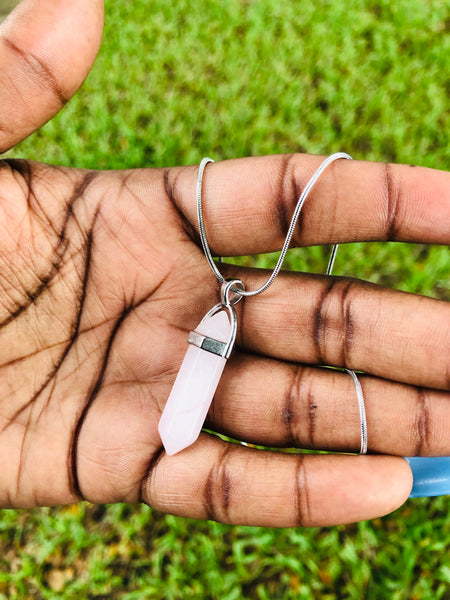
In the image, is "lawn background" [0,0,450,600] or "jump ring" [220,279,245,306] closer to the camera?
"jump ring" [220,279,245,306]

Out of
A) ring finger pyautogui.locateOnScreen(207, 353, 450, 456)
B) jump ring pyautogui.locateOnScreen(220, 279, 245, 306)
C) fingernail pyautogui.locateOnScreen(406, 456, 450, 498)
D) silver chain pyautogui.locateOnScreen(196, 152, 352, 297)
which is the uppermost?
silver chain pyautogui.locateOnScreen(196, 152, 352, 297)

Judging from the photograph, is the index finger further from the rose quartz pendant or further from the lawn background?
the lawn background

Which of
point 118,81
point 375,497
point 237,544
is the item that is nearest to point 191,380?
point 375,497

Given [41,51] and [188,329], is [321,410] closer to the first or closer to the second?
[188,329]

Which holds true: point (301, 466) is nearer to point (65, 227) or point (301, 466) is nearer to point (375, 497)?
point (375, 497)

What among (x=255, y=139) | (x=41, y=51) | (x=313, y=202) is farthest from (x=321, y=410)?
(x=255, y=139)

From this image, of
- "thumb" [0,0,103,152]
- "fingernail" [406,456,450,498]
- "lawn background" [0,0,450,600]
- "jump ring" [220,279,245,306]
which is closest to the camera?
"thumb" [0,0,103,152]

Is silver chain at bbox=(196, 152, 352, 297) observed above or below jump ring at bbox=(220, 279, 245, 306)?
above

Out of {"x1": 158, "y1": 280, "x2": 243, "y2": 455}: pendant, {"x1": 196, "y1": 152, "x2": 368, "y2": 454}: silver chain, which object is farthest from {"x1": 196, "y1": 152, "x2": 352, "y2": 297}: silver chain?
{"x1": 158, "y1": 280, "x2": 243, "y2": 455}: pendant
